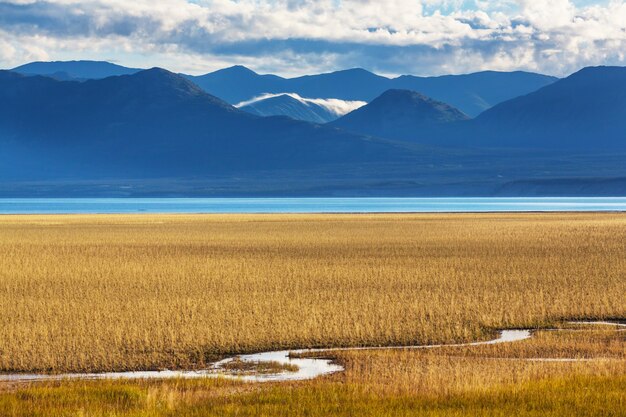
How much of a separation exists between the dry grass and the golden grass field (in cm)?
6

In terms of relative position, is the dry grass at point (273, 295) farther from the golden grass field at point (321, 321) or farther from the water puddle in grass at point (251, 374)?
the water puddle in grass at point (251, 374)

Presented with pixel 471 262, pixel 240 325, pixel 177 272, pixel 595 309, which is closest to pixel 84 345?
pixel 240 325

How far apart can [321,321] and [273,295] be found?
536 cm

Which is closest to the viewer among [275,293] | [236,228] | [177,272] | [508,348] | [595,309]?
[508,348]

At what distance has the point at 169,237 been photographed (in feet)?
198

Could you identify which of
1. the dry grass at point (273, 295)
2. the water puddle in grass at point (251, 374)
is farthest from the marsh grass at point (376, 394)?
the dry grass at point (273, 295)

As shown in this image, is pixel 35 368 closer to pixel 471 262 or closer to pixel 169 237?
pixel 471 262

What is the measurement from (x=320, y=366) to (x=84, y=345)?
15.5 ft

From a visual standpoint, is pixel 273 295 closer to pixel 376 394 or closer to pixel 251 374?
pixel 251 374

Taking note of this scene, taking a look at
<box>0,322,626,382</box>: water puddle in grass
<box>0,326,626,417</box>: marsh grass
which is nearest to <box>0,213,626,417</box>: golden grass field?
<box>0,326,626,417</box>: marsh grass

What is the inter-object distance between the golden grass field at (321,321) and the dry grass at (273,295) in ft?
0.21

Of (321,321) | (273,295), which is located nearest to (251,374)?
(321,321)

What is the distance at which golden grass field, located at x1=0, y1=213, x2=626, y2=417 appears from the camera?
1419 centimetres

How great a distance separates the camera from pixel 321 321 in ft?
73.8
